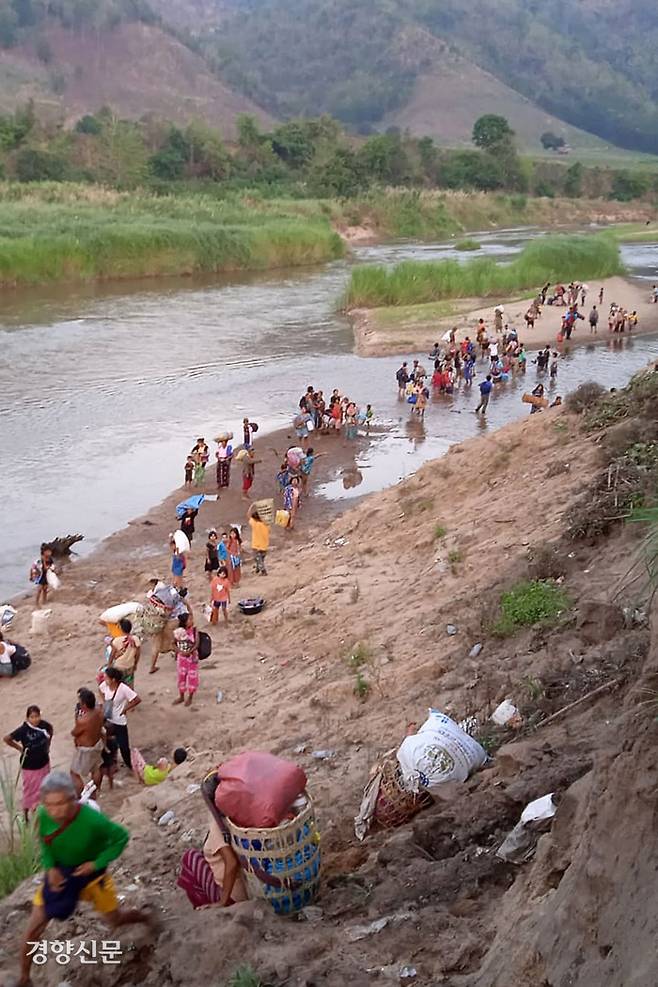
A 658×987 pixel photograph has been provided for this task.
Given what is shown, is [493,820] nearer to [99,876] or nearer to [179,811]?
[99,876]

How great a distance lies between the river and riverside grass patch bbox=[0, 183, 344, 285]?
48.8 inches

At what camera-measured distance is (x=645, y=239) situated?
5850cm

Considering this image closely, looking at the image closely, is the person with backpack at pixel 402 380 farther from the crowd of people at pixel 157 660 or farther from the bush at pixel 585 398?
the bush at pixel 585 398

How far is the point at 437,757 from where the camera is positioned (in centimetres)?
562

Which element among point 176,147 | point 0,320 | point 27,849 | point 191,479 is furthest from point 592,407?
point 176,147

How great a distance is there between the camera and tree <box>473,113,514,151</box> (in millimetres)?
87387

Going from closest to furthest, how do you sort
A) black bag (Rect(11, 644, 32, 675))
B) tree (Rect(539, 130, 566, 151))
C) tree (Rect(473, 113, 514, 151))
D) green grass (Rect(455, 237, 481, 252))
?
black bag (Rect(11, 644, 32, 675)) < green grass (Rect(455, 237, 481, 252)) < tree (Rect(473, 113, 514, 151)) < tree (Rect(539, 130, 566, 151))

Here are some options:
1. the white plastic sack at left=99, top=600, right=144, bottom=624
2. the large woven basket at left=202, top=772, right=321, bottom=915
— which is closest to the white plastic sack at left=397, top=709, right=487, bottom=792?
the large woven basket at left=202, top=772, right=321, bottom=915

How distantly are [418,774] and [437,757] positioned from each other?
15 centimetres

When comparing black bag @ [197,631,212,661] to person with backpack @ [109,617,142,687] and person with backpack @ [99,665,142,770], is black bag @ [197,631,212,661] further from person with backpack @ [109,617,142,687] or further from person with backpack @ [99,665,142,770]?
person with backpack @ [99,665,142,770]

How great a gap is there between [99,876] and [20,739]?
2971mm

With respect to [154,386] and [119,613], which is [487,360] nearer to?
[154,386]

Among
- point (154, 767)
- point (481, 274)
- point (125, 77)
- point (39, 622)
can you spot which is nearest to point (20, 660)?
point (39, 622)

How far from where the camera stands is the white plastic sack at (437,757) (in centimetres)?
561
